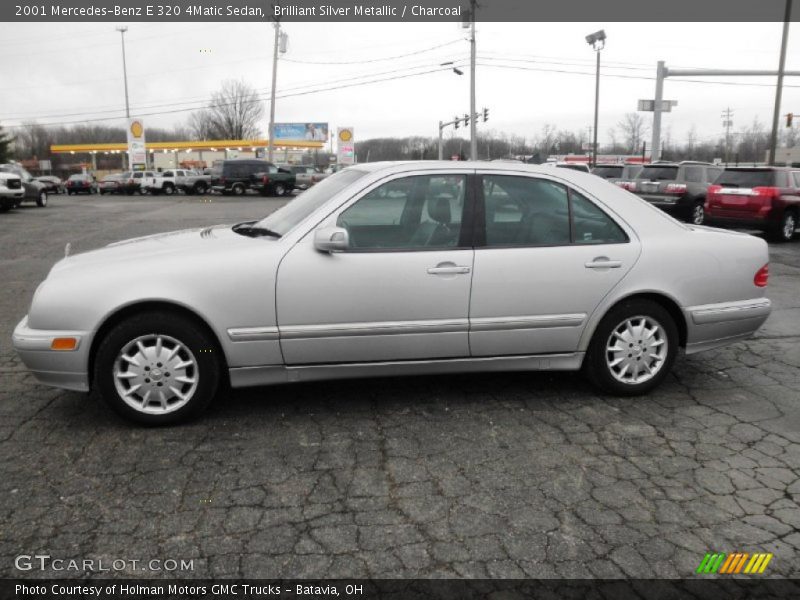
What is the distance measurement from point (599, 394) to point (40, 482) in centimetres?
337

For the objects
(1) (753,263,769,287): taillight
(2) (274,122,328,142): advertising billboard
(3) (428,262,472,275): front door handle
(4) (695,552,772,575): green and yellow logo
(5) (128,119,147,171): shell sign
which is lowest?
(4) (695,552,772,575): green and yellow logo

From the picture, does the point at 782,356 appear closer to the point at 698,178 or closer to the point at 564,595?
the point at 564,595

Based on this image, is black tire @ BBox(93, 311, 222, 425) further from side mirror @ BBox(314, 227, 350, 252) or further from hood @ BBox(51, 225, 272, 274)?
side mirror @ BBox(314, 227, 350, 252)

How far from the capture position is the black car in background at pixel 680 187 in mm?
16172

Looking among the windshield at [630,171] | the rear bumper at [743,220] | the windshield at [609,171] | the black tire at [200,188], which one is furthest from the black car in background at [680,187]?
the black tire at [200,188]

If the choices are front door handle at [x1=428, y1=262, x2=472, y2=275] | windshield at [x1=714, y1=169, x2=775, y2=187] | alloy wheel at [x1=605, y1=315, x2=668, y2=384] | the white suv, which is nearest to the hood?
front door handle at [x1=428, y1=262, x2=472, y2=275]

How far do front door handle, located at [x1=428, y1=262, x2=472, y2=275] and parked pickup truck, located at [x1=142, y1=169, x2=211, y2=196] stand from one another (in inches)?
1467

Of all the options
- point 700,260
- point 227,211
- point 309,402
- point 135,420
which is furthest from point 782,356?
point 227,211

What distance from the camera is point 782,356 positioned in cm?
547

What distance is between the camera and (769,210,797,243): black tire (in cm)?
1362

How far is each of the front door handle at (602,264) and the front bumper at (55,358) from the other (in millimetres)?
3026

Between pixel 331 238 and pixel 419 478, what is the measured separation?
1423mm

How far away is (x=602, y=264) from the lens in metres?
4.23

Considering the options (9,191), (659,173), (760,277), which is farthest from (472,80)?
(760,277)
